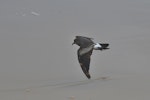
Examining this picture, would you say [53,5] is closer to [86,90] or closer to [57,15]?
[57,15]

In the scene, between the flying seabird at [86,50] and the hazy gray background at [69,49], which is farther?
the hazy gray background at [69,49]

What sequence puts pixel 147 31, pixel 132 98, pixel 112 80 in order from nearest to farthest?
pixel 132 98, pixel 112 80, pixel 147 31

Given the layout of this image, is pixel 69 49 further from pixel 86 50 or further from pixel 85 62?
pixel 85 62

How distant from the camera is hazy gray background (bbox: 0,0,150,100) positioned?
488cm

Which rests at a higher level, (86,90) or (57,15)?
(57,15)

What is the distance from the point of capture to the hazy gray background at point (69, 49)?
16.0 feet

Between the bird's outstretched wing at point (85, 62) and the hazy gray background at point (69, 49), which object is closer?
the bird's outstretched wing at point (85, 62)

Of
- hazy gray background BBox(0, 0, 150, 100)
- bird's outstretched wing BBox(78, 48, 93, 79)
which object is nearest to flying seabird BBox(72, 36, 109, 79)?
bird's outstretched wing BBox(78, 48, 93, 79)

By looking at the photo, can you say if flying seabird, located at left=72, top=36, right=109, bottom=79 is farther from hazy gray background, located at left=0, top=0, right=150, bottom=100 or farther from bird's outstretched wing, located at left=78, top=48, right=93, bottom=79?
hazy gray background, located at left=0, top=0, right=150, bottom=100

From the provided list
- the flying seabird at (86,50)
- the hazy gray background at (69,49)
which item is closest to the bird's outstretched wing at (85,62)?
the flying seabird at (86,50)

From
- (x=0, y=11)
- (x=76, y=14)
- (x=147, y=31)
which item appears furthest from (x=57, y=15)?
(x=147, y=31)

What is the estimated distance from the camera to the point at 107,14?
6.75 metres

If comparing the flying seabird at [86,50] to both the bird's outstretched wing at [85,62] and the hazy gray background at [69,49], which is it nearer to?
the bird's outstretched wing at [85,62]

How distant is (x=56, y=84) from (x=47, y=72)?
29 centimetres
